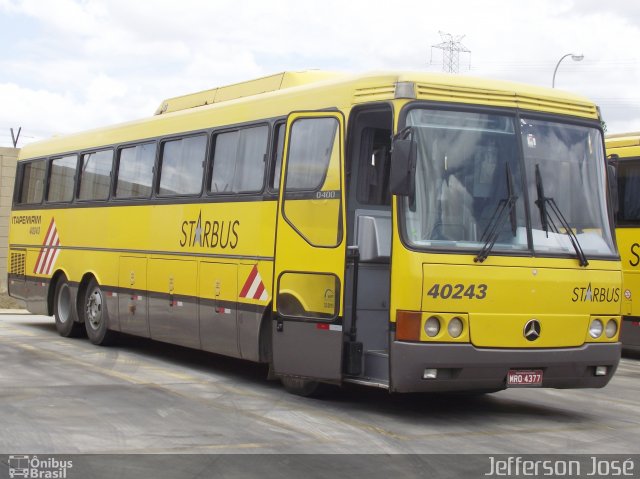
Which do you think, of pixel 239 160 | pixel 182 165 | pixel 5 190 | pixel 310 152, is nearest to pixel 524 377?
pixel 310 152

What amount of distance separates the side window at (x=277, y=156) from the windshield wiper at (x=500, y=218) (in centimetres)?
276

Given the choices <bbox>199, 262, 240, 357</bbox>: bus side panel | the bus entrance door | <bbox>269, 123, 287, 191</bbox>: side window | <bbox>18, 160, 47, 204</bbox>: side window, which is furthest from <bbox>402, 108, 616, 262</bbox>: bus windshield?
<bbox>18, 160, 47, 204</bbox>: side window

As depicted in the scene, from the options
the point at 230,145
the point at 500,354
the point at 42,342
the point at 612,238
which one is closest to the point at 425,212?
the point at 500,354

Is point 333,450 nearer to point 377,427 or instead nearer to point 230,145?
point 377,427

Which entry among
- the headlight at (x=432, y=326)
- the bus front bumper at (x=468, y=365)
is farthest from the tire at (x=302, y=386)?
the headlight at (x=432, y=326)

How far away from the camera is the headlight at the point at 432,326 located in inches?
388

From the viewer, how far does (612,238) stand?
11.0 metres

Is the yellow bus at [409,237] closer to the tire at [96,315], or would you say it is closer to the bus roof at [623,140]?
the tire at [96,315]

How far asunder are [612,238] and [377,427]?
10.2ft

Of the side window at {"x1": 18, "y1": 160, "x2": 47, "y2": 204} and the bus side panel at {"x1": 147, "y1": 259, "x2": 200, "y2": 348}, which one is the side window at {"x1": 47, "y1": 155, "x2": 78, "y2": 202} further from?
the bus side panel at {"x1": 147, "y1": 259, "x2": 200, "y2": 348}

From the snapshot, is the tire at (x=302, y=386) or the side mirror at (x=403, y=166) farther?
the tire at (x=302, y=386)

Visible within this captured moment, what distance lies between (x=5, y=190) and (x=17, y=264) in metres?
8.98

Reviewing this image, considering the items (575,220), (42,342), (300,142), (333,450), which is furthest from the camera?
(42,342)

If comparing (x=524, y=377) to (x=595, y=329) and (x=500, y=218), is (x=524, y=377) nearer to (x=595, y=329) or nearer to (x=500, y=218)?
(x=595, y=329)
